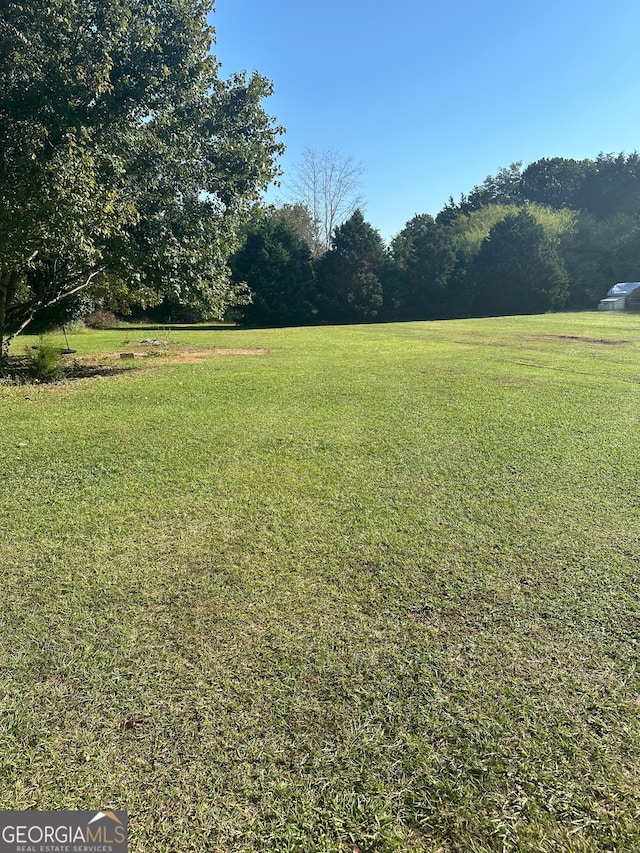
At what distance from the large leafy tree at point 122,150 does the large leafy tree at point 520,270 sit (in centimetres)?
2594

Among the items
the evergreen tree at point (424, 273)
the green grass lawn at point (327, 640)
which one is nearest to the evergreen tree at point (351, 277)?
the evergreen tree at point (424, 273)

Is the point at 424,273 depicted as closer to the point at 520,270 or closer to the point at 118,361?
the point at 520,270

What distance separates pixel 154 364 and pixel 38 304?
2.76m

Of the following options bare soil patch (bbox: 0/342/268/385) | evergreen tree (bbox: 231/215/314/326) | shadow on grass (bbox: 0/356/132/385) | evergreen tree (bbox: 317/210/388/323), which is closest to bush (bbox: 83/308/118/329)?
evergreen tree (bbox: 231/215/314/326)

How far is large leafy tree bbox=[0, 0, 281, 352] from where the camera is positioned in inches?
284

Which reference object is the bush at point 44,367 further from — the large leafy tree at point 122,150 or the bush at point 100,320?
the bush at point 100,320

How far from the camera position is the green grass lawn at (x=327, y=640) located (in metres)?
1.46

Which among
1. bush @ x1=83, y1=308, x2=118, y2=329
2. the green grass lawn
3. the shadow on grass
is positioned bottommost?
the green grass lawn

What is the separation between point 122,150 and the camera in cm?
823

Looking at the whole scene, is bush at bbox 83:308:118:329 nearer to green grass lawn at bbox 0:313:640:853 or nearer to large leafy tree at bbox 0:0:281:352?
large leafy tree at bbox 0:0:281:352

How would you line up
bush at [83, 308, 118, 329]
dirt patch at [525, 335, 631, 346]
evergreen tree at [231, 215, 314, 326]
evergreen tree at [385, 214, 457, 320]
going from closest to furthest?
dirt patch at [525, 335, 631, 346]
bush at [83, 308, 118, 329]
evergreen tree at [231, 215, 314, 326]
evergreen tree at [385, 214, 457, 320]

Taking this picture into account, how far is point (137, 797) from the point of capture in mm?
1463

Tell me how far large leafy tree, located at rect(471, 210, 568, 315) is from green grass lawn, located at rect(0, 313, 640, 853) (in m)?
30.7

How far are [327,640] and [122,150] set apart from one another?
29.9 ft
